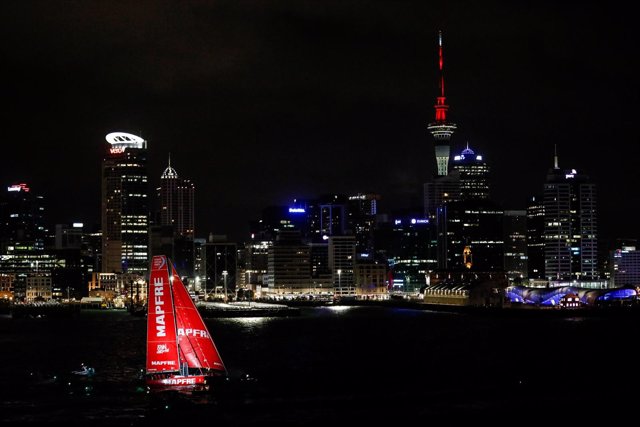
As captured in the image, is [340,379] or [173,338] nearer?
[173,338]

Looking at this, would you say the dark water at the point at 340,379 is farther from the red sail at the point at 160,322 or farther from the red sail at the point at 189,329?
the red sail at the point at 189,329

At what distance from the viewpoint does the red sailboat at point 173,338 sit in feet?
188

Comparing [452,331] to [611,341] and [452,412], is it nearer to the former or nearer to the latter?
[611,341]

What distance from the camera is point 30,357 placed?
303ft

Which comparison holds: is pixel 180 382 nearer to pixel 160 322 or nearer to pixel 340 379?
pixel 160 322

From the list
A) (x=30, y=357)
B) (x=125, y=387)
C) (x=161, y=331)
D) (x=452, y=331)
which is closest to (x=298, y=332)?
(x=452, y=331)

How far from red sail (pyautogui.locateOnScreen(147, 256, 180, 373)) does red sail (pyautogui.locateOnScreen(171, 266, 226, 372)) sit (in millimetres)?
1101

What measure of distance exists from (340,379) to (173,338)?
62.8 feet

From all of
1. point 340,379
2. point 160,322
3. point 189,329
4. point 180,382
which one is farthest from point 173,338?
point 340,379

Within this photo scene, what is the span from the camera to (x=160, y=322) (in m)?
57.9

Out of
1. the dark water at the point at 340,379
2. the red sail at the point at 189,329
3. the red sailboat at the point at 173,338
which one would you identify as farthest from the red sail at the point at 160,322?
the dark water at the point at 340,379

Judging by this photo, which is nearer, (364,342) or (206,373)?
(206,373)

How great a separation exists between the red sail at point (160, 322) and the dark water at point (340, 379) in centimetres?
214

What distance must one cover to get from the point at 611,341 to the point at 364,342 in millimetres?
26057
